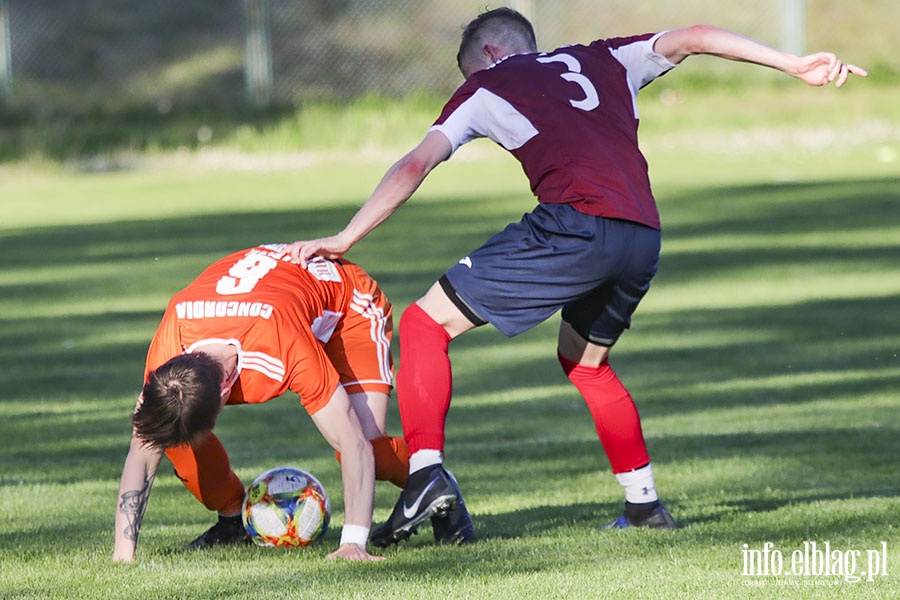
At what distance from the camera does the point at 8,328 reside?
14125mm

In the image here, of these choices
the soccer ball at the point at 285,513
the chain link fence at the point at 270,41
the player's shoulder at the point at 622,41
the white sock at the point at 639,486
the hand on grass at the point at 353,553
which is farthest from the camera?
the chain link fence at the point at 270,41

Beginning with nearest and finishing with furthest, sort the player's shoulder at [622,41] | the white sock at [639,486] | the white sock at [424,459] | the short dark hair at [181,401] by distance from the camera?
the short dark hair at [181,401]
the white sock at [424,459]
the player's shoulder at [622,41]
the white sock at [639,486]

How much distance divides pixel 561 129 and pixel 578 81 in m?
0.24

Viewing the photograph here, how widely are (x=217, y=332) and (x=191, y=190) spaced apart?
20.6 metres

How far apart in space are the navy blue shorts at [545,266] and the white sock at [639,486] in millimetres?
894

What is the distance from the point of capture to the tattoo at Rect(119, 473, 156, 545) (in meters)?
5.74

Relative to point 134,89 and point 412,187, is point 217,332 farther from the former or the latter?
point 134,89

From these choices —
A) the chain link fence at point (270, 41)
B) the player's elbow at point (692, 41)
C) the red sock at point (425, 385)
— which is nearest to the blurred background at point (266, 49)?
the chain link fence at point (270, 41)

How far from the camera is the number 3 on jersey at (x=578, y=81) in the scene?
5.85 metres

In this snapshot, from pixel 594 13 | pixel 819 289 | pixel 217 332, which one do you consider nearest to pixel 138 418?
pixel 217 332

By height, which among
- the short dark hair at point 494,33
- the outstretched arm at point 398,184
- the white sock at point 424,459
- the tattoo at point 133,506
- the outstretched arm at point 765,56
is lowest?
the tattoo at point 133,506

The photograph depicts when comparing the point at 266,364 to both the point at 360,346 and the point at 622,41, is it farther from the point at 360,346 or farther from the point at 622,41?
the point at 622,41

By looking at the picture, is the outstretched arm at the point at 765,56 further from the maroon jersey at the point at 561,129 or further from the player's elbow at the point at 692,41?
the maroon jersey at the point at 561,129

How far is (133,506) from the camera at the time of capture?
5742 millimetres
